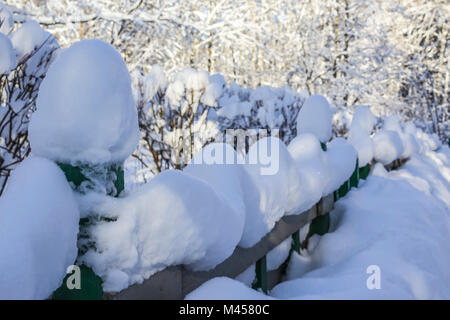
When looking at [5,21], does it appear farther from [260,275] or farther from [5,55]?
[260,275]

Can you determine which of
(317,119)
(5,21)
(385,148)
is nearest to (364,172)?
(385,148)

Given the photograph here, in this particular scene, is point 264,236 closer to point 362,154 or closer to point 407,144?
point 362,154

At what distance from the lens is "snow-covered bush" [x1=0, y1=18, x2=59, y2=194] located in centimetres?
278

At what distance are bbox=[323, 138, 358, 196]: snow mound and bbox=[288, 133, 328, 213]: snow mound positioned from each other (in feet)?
0.42

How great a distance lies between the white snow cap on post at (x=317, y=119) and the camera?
2.67 metres

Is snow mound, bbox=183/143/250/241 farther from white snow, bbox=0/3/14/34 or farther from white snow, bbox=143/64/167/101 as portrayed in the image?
white snow, bbox=143/64/167/101

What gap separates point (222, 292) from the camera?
1.20 metres

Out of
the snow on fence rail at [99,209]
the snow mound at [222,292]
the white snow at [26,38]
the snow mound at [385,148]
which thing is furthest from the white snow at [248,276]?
the snow mound at [385,148]

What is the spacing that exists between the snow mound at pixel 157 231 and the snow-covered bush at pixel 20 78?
198cm

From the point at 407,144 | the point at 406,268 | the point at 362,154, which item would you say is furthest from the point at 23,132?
the point at 407,144

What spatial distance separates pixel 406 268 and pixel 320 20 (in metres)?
11.6

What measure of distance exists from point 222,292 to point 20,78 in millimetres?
2529

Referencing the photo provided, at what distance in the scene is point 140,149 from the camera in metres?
5.47

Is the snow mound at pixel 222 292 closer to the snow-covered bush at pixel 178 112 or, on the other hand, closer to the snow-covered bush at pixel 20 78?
the snow-covered bush at pixel 20 78
